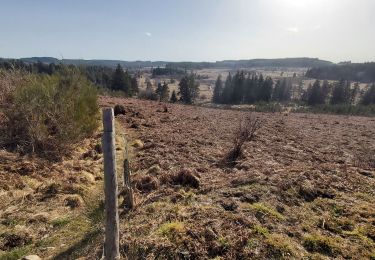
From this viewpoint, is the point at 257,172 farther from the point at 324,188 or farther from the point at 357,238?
the point at 357,238

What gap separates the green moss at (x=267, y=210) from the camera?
18.1 feet

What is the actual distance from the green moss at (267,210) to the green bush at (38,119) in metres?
6.52

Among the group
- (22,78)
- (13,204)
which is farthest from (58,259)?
(22,78)

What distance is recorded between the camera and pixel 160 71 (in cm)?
15988

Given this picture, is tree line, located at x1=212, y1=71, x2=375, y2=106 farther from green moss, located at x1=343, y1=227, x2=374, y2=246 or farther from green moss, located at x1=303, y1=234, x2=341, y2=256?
green moss, located at x1=303, y1=234, x2=341, y2=256

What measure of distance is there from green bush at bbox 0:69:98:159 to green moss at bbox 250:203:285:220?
6.52 meters

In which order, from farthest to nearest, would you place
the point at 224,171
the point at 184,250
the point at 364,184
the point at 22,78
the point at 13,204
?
the point at 22,78, the point at 224,171, the point at 364,184, the point at 13,204, the point at 184,250

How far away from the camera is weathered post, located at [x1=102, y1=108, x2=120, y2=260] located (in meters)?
3.88

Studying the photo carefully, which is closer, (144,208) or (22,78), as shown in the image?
(144,208)

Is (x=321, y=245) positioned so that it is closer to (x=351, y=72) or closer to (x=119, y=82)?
(x=119, y=82)

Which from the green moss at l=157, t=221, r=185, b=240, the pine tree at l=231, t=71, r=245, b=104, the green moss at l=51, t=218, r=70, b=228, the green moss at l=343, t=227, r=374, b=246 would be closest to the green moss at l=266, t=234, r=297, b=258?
the green moss at l=343, t=227, r=374, b=246

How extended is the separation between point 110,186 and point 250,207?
2.93 m

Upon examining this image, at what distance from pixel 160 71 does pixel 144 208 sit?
157665 mm

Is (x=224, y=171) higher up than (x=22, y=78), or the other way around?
(x=22, y=78)
